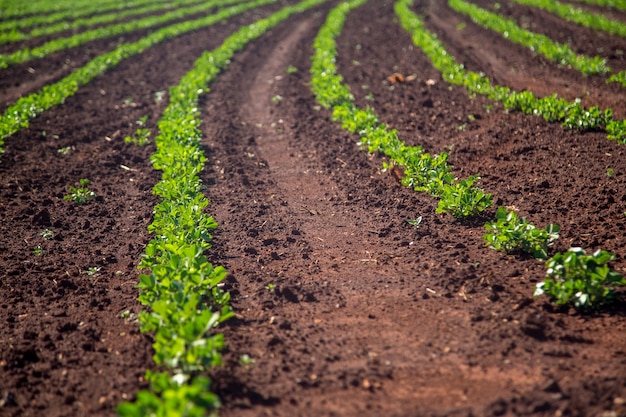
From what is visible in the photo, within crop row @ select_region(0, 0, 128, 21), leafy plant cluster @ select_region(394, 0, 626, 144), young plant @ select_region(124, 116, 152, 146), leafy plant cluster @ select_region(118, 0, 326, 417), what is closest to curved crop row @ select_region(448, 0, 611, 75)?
leafy plant cluster @ select_region(394, 0, 626, 144)

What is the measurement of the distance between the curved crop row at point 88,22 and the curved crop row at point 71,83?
5.19 meters

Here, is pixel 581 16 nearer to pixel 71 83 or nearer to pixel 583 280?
pixel 71 83

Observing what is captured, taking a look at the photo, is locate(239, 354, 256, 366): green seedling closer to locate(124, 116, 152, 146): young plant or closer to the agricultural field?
the agricultural field

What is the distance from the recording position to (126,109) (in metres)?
13.8

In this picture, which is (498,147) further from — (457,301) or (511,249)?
(457,301)

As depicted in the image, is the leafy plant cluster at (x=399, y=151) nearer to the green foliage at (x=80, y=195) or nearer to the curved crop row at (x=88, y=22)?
the green foliage at (x=80, y=195)

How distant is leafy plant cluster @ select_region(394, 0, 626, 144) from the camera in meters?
9.51

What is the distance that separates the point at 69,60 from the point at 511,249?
18.2m

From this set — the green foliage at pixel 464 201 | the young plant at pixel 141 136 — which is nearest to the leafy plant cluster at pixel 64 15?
the young plant at pixel 141 136

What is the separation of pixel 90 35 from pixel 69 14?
9.55 metres

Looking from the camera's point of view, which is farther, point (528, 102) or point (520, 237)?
point (528, 102)

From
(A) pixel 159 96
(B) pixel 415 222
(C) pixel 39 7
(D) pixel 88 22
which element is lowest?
(B) pixel 415 222

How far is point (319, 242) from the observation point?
23.0 feet

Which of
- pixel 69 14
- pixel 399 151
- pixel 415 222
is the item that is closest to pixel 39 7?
pixel 69 14
